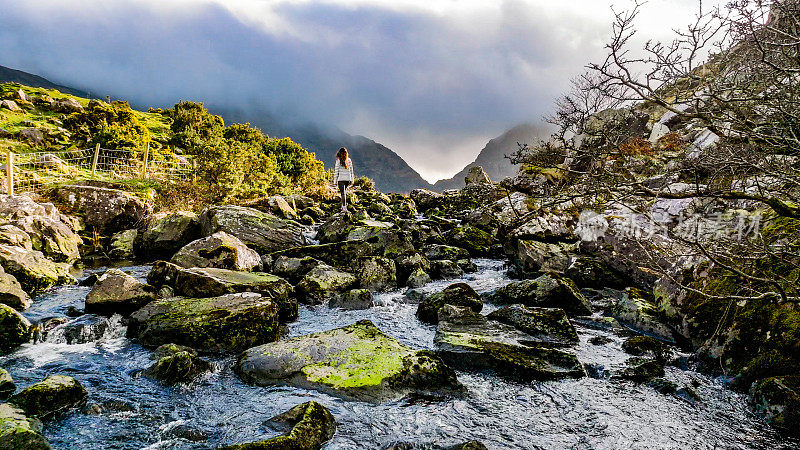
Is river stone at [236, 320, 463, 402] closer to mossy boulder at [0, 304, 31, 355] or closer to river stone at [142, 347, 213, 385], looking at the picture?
river stone at [142, 347, 213, 385]

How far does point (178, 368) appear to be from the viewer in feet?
22.0

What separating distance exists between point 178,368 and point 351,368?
306 cm

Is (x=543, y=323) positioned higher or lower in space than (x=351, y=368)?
higher

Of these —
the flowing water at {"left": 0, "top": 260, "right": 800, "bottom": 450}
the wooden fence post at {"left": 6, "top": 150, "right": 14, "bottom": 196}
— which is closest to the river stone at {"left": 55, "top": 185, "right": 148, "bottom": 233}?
the wooden fence post at {"left": 6, "top": 150, "right": 14, "bottom": 196}

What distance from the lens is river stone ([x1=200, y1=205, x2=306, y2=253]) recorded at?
55.6 feet

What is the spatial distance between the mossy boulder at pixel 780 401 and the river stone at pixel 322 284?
9864mm

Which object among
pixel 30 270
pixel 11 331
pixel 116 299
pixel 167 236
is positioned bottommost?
pixel 30 270

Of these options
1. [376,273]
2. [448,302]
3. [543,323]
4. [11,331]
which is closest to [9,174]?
[11,331]

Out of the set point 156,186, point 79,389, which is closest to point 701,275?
point 79,389

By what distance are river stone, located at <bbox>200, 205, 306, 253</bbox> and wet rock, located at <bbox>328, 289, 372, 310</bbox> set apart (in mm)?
6642

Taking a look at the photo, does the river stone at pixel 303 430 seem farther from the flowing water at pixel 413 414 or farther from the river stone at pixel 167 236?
the river stone at pixel 167 236

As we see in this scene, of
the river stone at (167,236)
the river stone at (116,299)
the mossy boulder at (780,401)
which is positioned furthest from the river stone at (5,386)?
the river stone at (167,236)

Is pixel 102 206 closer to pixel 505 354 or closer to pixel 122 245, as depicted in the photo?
pixel 122 245

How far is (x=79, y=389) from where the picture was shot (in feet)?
19.2
